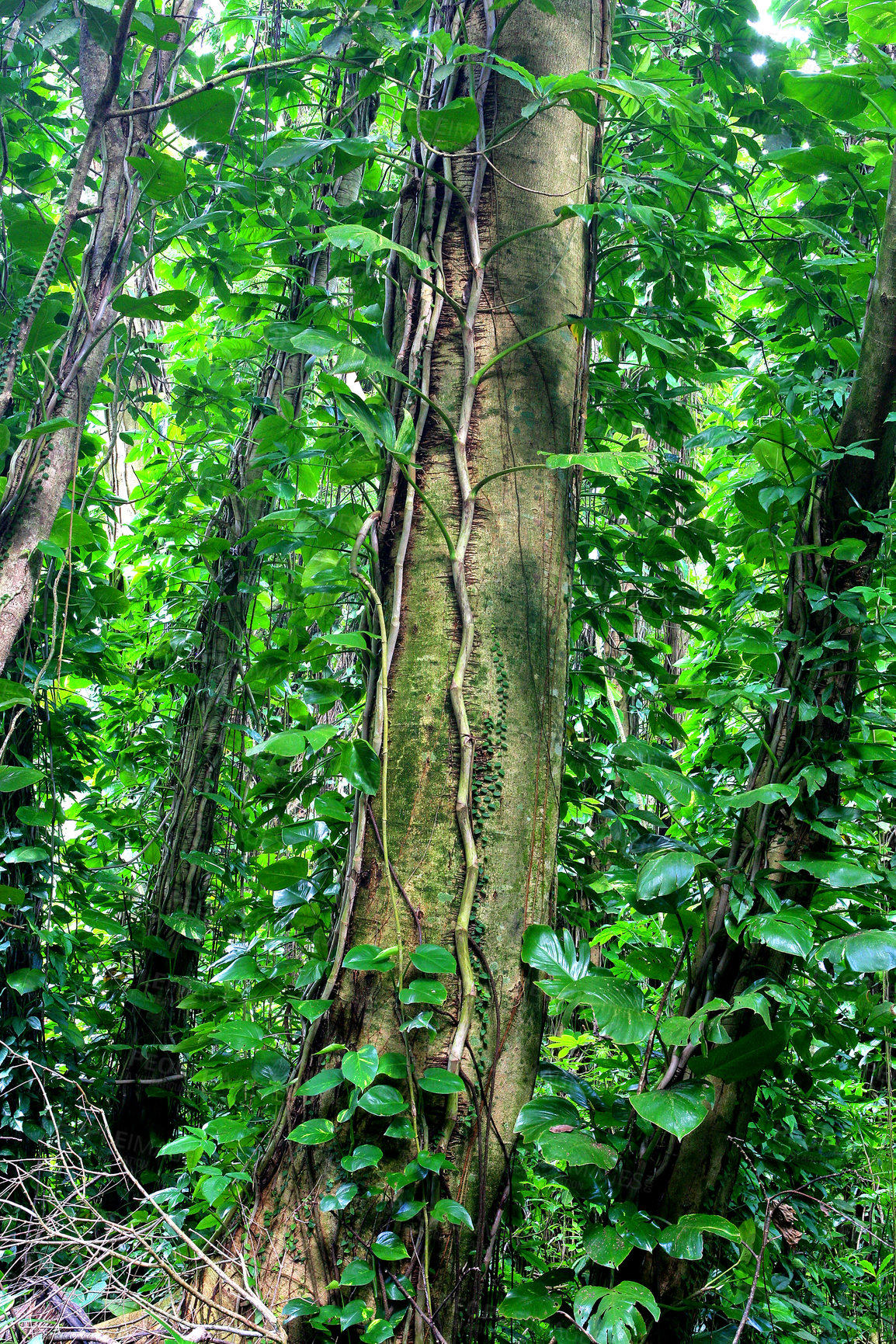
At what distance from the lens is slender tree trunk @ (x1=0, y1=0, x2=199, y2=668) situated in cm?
120

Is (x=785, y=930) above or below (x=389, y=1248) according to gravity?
above

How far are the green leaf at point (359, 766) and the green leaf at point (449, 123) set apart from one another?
911mm

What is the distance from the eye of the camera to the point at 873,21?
1.53m

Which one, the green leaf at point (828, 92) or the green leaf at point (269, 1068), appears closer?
the green leaf at point (269, 1068)

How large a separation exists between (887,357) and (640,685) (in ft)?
3.50

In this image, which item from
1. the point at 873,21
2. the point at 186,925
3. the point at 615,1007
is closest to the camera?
the point at 615,1007

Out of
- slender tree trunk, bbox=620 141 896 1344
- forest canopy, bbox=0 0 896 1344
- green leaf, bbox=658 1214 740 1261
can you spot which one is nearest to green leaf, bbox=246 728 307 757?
forest canopy, bbox=0 0 896 1344

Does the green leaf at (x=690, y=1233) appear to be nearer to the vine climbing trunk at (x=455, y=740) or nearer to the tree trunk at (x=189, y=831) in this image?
the vine climbing trunk at (x=455, y=740)

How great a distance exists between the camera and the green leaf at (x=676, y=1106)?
103cm

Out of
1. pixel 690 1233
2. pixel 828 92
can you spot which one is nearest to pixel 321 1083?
pixel 690 1233

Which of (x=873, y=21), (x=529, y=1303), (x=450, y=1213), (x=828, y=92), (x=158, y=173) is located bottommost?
(x=529, y=1303)

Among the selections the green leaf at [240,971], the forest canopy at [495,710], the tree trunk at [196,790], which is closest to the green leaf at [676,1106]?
the forest canopy at [495,710]

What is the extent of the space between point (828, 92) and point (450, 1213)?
198 cm

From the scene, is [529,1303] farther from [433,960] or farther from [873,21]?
[873,21]
